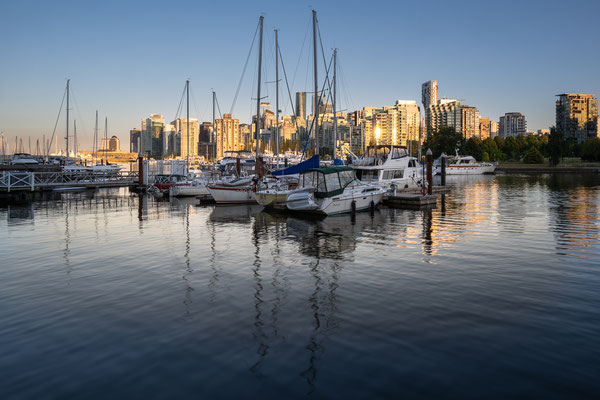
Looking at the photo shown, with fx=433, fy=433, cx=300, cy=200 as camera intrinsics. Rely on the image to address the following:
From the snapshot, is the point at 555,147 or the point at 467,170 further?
the point at 555,147

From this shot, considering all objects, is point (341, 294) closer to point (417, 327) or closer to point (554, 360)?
point (417, 327)

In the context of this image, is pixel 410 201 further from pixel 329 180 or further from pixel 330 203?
pixel 330 203

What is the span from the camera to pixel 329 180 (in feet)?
88.7

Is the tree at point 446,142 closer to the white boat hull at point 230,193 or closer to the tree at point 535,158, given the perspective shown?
the tree at point 535,158

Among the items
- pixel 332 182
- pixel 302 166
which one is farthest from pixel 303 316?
pixel 302 166

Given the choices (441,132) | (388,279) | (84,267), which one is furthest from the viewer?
(441,132)

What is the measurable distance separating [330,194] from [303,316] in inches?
692

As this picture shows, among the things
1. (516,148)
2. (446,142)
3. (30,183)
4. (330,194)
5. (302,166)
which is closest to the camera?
(330,194)

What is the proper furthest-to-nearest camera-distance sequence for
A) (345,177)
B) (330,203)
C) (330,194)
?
(345,177) < (330,194) < (330,203)

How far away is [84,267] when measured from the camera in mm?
14086

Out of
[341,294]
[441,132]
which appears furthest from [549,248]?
[441,132]

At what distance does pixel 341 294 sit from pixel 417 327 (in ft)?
8.62

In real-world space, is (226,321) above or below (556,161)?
below

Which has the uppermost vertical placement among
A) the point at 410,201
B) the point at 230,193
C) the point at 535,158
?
the point at 535,158
